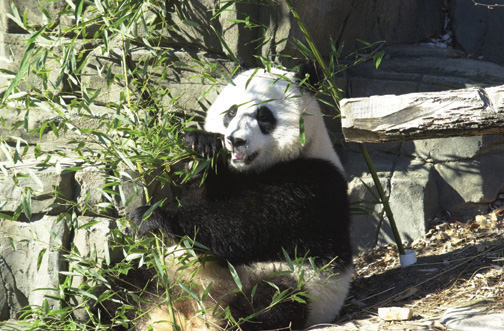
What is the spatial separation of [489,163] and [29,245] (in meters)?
3.88

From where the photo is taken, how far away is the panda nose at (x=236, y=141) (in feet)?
10.5

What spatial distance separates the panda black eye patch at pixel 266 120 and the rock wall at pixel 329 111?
32.9 inches

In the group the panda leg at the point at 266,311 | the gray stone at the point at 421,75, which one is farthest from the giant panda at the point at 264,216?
the gray stone at the point at 421,75

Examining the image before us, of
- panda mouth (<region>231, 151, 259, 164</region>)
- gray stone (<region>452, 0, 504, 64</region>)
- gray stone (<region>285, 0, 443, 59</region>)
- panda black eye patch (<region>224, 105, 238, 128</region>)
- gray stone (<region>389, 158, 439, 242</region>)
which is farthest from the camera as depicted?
gray stone (<region>452, 0, 504, 64</region>)

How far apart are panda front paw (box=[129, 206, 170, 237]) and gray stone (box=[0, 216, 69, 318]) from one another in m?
0.98

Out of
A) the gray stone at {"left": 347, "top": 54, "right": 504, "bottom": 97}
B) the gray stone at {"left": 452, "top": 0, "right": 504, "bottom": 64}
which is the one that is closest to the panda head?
the gray stone at {"left": 347, "top": 54, "right": 504, "bottom": 97}

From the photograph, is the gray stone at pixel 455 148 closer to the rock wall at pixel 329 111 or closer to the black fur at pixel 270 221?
the rock wall at pixel 329 111

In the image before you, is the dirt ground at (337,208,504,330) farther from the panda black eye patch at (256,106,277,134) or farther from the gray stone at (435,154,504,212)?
the panda black eye patch at (256,106,277,134)

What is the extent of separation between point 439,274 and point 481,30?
10.6 ft

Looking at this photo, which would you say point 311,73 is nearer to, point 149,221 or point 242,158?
point 242,158

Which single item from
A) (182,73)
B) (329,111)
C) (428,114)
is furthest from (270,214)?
(329,111)

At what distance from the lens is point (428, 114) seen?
2518 millimetres

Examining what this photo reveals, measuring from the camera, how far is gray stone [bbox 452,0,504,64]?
5719mm

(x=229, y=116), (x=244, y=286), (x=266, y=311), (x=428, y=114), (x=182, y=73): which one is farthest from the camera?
(x=182, y=73)
